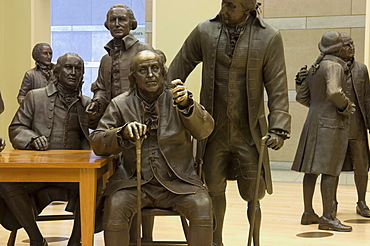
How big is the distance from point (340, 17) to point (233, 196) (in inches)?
146

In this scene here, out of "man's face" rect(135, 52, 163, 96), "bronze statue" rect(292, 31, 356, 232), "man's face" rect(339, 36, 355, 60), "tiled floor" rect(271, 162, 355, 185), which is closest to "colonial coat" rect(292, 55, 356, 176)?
"bronze statue" rect(292, 31, 356, 232)

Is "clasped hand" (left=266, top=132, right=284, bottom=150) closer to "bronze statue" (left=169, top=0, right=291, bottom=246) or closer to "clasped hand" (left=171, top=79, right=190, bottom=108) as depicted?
"bronze statue" (left=169, top=0, right=291, bottom=246)

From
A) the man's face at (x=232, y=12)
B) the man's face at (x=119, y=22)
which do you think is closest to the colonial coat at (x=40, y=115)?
the man's face at (x=119, y=22)

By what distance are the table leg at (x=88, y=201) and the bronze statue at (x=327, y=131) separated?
2672mm

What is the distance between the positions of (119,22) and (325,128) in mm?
2105

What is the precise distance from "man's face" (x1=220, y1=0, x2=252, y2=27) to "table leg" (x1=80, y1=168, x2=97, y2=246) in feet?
4.10

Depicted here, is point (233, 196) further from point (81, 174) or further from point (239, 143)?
point (81, 174)

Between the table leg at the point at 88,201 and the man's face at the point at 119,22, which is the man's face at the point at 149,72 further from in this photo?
the man's face at the point at 119,22

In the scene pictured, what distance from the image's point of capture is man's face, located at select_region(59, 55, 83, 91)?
5.08 meters

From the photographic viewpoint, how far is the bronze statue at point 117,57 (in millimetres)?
5238

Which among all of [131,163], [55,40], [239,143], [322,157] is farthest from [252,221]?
[55,40]

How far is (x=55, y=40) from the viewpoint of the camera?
13.2 meters

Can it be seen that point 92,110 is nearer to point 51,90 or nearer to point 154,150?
point 51,90

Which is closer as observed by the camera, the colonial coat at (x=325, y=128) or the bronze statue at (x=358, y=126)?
the colonial coat at (x=325, y=128)
